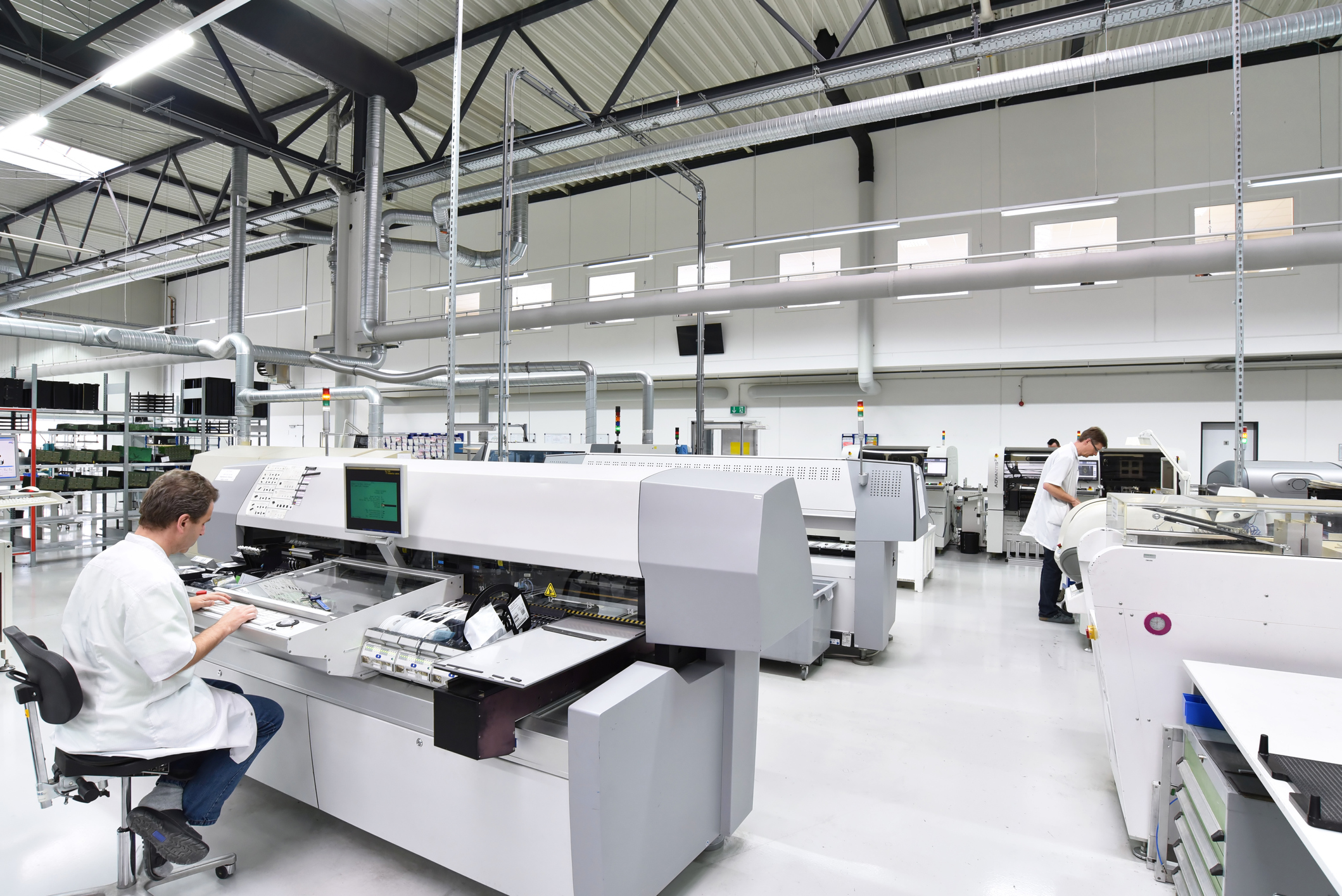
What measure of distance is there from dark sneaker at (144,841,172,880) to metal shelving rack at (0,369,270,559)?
4.49 metres

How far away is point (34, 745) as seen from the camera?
172 cm

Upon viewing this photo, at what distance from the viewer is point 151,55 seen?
3.48 metres

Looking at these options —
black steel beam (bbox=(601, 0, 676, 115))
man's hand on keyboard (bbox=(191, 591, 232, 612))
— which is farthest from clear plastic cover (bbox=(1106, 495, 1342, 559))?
black steel beam (bbox=(601, 0, 676, 115))

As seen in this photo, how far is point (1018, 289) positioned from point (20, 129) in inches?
348

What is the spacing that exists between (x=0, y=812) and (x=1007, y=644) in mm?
4741

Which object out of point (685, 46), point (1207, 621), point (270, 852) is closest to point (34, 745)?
point (270, 852)

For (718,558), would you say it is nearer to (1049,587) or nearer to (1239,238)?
(1239,238)

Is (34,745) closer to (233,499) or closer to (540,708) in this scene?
(233,499)

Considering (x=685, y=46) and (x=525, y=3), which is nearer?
(x=525, y=3)

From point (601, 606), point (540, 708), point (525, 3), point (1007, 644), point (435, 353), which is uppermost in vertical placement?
point (525, 3)

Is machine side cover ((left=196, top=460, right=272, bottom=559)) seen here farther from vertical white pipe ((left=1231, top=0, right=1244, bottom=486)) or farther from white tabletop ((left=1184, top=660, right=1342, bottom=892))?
vertical white pipe ((left=1231, top=0, right=1244, bottom=486))

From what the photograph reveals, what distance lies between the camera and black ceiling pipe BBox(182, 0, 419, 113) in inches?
169

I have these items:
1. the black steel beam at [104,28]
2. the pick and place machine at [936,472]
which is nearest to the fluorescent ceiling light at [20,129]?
the black steel beam at [104,28]

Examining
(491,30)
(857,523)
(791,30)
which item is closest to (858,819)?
(857,523)
